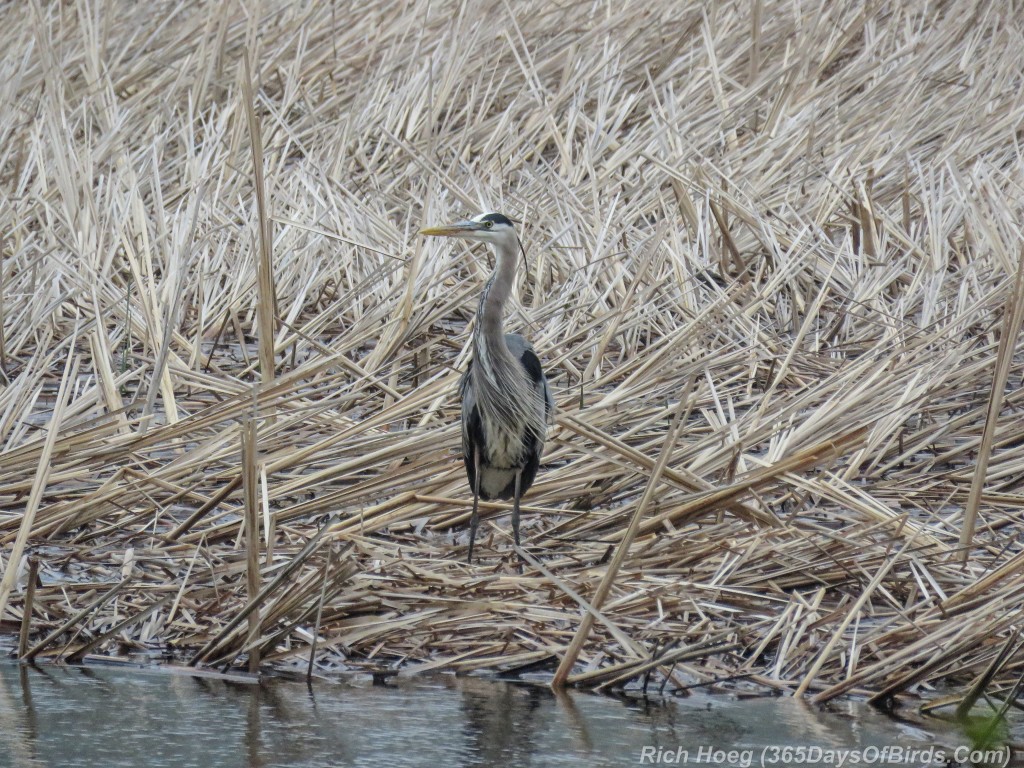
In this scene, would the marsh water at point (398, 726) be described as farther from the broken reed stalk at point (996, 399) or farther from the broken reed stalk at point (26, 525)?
the broken reed stalk at point (996, 399)

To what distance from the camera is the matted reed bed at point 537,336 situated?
405 cm

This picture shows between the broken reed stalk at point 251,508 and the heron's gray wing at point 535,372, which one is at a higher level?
the heron's gray wing at point 535,372

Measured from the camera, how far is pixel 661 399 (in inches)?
225

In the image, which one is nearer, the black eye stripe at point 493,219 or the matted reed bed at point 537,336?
the matted reed bed at point 537,336

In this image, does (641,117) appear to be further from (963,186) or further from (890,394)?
(890,394)

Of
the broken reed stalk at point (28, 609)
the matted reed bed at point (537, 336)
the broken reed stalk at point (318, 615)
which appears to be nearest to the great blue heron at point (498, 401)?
the matted reed bed at point (537, 336)

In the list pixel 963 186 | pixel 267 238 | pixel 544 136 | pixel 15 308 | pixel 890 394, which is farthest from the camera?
pixel 544 136

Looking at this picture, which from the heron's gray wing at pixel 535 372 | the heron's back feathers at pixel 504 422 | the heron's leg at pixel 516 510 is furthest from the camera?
the heron's gray wing at pixel 535 372

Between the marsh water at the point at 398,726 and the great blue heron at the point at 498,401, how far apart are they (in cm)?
118

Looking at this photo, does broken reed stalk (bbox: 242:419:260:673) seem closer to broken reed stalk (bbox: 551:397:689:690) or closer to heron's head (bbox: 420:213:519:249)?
broken reed stalk (bbox: 551:397:689:690)

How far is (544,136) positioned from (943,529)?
12.4 ft

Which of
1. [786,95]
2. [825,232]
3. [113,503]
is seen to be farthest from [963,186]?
[113,503]

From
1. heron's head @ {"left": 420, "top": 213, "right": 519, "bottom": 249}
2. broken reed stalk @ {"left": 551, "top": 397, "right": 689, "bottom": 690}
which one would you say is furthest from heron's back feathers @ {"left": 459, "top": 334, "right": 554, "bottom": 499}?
broken reed stalk @ {"left": 551, "top": 397, "right": 689, "bottom": 690}

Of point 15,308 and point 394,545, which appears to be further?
point 15,308
